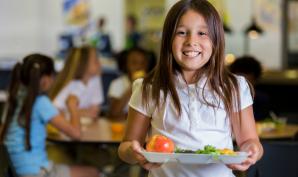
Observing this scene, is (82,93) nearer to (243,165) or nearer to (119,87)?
(119,87)

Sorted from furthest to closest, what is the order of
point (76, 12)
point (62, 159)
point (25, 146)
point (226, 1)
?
point (226, 1) < point (76, 12) < point (62, 159) < point (25, 146)

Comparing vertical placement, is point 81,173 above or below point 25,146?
below

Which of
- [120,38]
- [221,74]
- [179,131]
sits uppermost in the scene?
[221,74]

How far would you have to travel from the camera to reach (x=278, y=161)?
257cm

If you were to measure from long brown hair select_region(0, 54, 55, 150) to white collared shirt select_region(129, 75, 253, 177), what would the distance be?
140 centimetres

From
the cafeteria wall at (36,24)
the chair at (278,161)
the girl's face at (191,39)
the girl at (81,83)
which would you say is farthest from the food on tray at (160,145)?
the cafeteria wall at (36,24)

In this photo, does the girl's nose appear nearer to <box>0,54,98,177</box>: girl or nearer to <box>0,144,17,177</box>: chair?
<box>0,144,17,177</box>: chair

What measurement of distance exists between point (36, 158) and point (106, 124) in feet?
3.89

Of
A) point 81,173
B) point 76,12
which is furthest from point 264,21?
point 81,173

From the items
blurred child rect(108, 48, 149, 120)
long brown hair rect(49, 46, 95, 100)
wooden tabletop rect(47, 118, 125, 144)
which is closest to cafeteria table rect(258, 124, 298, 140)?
wooden tabletop rect(47, 118, 125, 144)

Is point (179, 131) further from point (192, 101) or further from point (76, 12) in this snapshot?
point (76, 12)

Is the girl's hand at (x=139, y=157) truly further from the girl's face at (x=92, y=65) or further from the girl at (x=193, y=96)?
the girl's face at (x=92, y=65)

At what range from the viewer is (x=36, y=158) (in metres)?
3.12

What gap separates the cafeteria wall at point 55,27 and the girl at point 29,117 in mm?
5720
